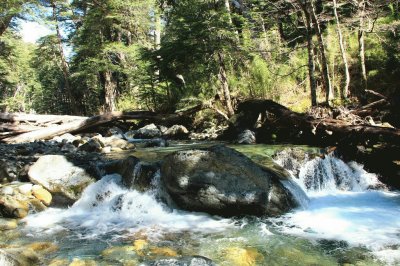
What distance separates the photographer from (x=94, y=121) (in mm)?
14594

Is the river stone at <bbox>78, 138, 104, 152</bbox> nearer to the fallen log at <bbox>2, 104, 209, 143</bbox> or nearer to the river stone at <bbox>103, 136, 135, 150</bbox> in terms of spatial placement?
the river stone at <bbox>103, 136, 135, 150</bbox>

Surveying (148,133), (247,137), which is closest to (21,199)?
(247,137)

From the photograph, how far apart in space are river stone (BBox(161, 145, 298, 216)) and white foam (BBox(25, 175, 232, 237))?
26cm

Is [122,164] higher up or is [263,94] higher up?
[263,94]

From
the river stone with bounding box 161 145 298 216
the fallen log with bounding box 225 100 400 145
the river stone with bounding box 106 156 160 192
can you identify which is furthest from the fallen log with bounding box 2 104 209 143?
the river stone with bounding box 161 145 298 216

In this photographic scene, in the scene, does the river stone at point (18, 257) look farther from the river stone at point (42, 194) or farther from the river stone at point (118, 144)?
the river stone at point (118, 144)

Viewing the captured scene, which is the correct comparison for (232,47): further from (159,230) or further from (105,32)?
(105,32)

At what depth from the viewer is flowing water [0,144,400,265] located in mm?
4574

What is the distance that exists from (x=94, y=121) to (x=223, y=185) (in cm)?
972

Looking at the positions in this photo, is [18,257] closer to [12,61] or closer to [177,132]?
[177,132]

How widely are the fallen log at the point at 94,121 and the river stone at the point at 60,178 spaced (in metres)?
5.83

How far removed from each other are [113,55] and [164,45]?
914 centimetres

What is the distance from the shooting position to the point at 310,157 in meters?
8.12

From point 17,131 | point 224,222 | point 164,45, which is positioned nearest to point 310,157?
point 224,222
